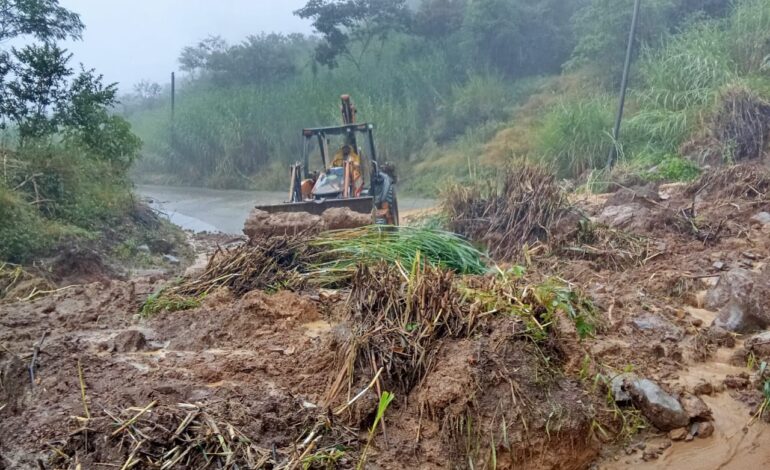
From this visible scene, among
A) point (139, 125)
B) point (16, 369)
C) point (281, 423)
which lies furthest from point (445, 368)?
point (139, 125)

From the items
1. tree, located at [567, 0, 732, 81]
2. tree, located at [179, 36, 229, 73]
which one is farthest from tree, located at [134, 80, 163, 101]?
tree, located at [567, 0, 732, 81]

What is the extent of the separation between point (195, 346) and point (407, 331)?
155cm

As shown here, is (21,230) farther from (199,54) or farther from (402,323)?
(199,54)

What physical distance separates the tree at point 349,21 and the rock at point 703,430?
24437 millimetres

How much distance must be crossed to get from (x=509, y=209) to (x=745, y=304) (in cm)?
376

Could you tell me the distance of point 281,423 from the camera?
11.5 ft

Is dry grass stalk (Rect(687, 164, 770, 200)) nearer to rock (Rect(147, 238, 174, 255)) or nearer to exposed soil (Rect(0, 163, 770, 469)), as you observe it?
exposed soil (Rect(0, 163, 770, 469))

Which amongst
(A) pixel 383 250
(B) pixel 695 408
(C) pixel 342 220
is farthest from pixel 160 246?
(B) pixel 695 408

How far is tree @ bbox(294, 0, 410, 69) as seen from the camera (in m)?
26.9

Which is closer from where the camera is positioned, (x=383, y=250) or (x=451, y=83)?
(x=383, y=250)

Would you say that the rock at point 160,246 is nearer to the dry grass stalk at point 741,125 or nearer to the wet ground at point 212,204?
the wet ground at point 212,204

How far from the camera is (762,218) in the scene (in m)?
8.41

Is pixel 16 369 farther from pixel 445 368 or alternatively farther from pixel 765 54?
pixel 765 54

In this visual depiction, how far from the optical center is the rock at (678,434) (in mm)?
4121
